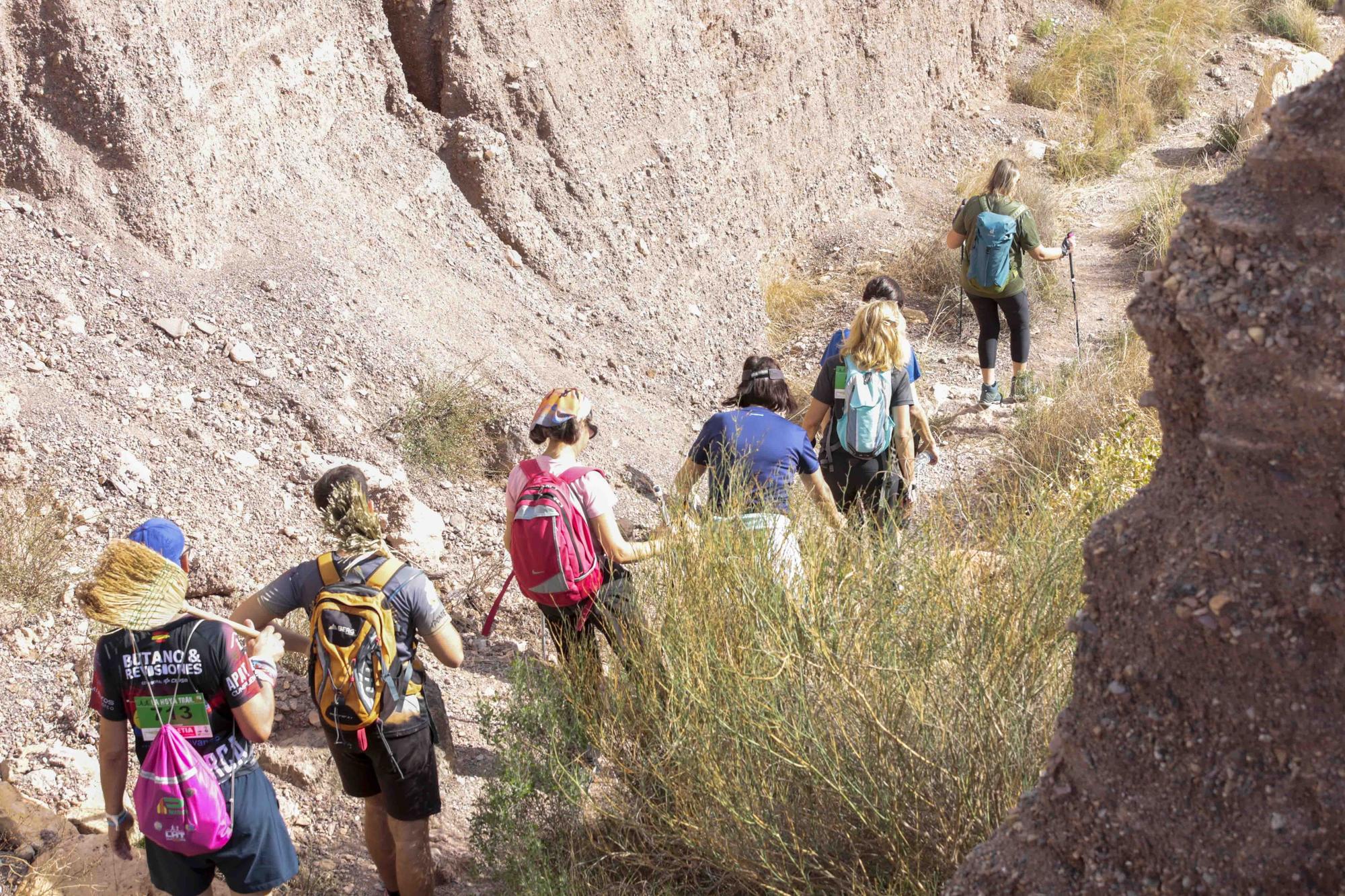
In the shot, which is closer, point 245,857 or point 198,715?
point 198,715

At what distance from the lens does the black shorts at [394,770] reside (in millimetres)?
3273

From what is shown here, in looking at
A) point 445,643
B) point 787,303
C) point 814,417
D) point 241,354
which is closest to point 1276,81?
point 787,303

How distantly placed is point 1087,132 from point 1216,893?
11.3 m

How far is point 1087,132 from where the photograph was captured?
40.2 feet

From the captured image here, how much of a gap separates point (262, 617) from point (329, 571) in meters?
0.26

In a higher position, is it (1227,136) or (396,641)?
(396,641)

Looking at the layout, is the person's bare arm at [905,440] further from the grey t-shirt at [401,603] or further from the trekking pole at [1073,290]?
the trekking pole at [1073,290]

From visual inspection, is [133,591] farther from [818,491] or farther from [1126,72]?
[1126,72]

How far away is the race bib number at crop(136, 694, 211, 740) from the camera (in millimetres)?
2949

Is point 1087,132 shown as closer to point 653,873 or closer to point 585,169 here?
point 585,169

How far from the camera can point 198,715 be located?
9.73ft

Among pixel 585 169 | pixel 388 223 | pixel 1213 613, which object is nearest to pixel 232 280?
pixel 388 223

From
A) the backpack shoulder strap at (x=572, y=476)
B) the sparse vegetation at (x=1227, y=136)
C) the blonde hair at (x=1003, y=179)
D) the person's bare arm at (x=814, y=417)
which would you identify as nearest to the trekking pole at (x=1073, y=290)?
the blonde hair at (x=1003, y=179)

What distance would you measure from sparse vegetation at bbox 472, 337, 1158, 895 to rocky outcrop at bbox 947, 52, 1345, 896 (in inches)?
29.7
